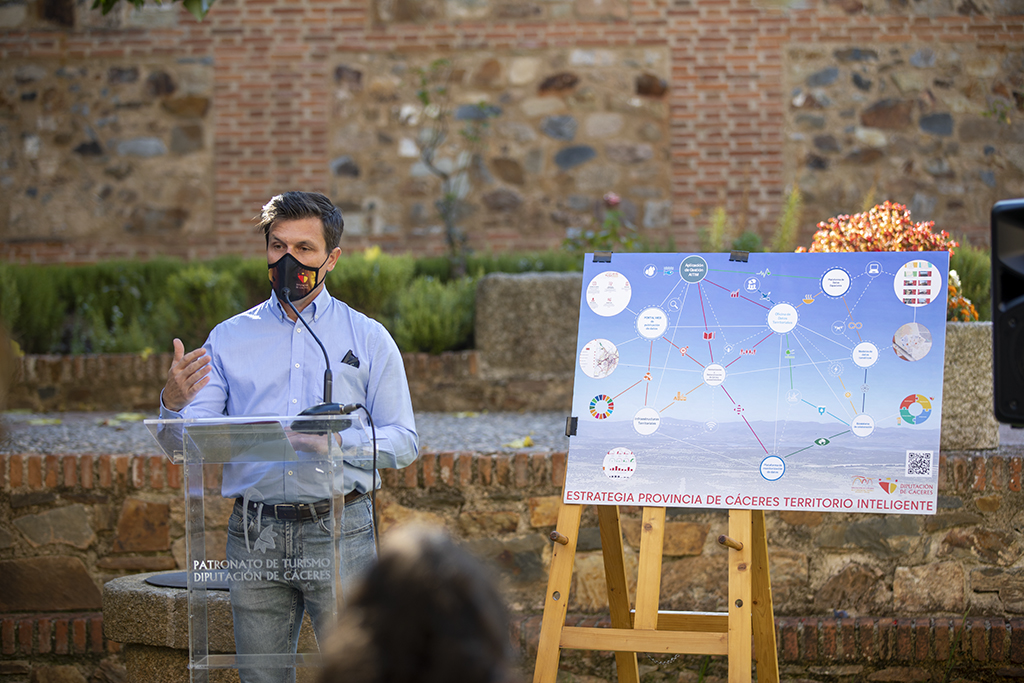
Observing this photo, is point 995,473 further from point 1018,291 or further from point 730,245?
point 730,245

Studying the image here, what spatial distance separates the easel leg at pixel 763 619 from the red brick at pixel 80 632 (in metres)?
2.72

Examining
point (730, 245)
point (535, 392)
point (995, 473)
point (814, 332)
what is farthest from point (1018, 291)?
point (730, 245)

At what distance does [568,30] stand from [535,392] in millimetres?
3628

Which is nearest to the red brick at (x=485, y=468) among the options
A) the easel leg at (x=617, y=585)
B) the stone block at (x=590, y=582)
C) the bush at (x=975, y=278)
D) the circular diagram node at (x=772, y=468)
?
the stone block at (x=590, y=582)

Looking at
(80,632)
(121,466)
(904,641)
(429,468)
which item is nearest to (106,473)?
(121,466)

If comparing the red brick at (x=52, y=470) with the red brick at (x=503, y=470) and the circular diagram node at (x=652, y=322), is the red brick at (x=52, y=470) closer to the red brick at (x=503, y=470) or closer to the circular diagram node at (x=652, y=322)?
the red brick at (x=503, y=470)

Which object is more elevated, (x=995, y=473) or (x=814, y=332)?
(x=814, y=332)

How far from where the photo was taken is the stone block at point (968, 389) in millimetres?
3676

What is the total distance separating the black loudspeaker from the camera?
2311mm

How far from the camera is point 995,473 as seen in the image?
362cm

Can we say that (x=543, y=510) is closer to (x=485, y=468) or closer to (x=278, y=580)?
(x=485, y=468)

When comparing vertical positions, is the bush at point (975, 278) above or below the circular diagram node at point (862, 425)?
above

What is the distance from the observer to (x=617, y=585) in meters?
3.09

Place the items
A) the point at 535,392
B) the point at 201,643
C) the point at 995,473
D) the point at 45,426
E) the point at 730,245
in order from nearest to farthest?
the point at 201,643 < the point at 995,473 < the point at 45,426 < the point at 535,392 < the point at 730,245
